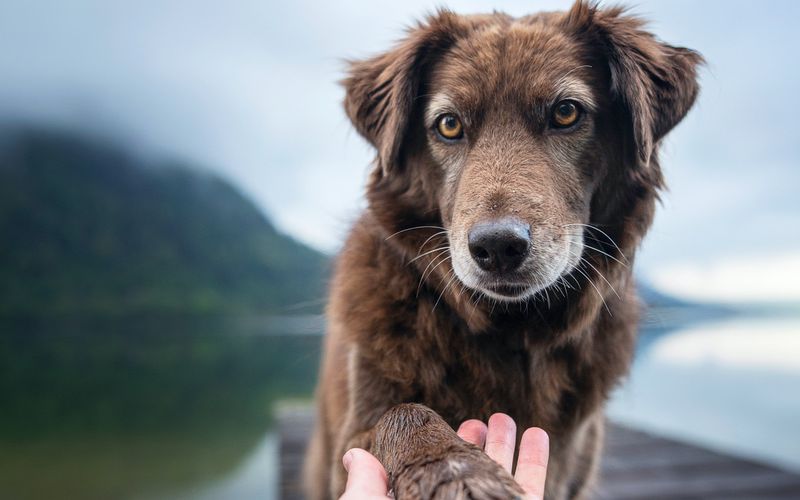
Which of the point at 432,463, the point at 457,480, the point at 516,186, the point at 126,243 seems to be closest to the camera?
the point at 457,480

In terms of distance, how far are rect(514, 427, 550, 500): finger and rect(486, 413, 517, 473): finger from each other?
0.14ft

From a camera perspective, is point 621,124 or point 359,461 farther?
point 621,124

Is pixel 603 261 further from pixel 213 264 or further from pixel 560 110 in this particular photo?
pixel 213 264

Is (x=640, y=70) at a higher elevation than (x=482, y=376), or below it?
higher

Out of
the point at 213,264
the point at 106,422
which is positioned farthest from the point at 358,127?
the point at 213,264

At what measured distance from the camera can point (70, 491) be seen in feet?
30.8

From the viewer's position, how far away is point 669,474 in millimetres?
4844

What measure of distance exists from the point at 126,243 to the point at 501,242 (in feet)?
292

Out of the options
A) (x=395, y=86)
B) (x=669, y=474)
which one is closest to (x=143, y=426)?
(x=669, y=474)

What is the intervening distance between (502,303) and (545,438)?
577 millimetres

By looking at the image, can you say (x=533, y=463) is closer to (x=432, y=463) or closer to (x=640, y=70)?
(x=432, y=463)

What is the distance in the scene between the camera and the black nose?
6.17 feet

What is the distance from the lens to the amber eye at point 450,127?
2293 mm

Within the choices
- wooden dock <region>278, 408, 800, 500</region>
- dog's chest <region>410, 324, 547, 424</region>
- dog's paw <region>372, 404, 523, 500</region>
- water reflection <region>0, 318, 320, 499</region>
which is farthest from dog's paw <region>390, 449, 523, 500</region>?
wooden dock <region>278, 408, 800, 500</region>
